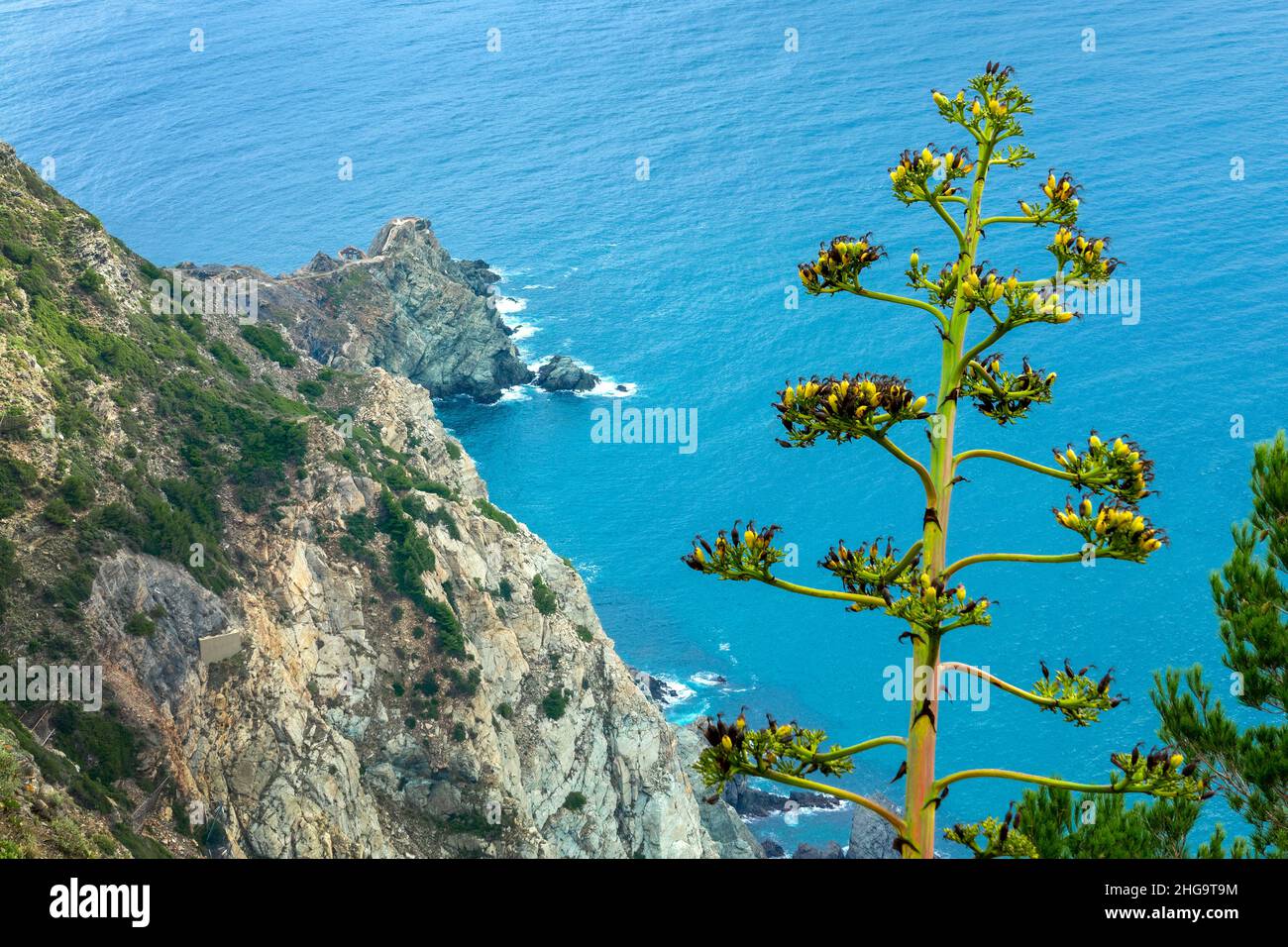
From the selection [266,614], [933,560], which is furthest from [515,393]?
[933,560]

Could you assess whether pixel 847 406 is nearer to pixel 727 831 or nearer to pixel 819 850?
pixel 727 831

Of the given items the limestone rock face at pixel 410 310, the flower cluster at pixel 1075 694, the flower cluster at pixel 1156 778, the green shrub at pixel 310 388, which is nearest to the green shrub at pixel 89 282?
the green shrub at pixel 310 388

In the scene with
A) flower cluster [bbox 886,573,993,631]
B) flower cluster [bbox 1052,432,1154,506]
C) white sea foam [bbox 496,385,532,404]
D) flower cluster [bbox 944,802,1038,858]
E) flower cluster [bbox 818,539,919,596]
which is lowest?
flower cluster [bbox 944,802,1038,858]

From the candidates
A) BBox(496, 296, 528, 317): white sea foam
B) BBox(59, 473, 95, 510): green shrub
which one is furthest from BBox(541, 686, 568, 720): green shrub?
BBox(496, 296, 528, 317): white sea foam

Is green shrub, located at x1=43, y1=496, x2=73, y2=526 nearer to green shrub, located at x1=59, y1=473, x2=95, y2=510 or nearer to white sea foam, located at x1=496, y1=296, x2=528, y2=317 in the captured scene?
green shrub, located at x1=59, y1=473, x2=95, y2=510

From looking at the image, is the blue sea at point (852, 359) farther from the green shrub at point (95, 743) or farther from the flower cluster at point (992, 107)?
the flower cluster at point (992, 107)

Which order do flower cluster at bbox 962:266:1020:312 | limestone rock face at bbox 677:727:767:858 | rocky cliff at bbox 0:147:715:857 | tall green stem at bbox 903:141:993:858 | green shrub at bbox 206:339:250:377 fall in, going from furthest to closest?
limestone rock face at bbox 677:727:767:858
green shrub at bbox 206:339:250:377
rocky cliff at bbox 0:147:715:857
flower cluster at bbox 962:266:1020:312
tall green stem at bbox 903:141:993:858
